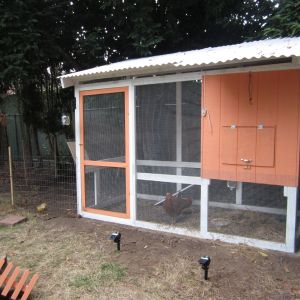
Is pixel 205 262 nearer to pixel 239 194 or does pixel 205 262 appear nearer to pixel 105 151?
pixel 239 194

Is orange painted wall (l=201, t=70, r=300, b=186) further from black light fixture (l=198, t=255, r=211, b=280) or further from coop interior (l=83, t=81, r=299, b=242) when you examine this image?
black light fixture (l=198, t=255, r=211, b=280)

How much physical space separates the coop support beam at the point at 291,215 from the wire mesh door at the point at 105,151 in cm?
224

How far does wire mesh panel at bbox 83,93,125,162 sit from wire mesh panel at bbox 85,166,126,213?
21cm

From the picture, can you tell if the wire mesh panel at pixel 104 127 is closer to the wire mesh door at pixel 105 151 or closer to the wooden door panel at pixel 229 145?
the wire mesh door at pixel 105 151

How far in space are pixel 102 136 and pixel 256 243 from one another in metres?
2.67

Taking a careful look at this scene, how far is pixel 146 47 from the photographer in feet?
21.9

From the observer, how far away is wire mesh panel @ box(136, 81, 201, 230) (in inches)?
175

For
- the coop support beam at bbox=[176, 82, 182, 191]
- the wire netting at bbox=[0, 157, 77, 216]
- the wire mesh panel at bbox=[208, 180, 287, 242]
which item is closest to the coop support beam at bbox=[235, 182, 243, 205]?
the wire mesh panel at bbox=[208, 180, 287, 242]

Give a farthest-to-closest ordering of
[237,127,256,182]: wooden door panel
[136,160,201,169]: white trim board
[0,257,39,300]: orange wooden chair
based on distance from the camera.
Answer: [136,160,201,169]: white trim board → [237,127,256,182]: wooden door panel → [0,257,39,300]: orange wooden chair

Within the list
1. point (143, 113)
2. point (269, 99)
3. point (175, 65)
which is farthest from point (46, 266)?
point (269, 99)

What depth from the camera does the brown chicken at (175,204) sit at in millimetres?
4699

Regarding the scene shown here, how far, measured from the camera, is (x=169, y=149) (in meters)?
4.67

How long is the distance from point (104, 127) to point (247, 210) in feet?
7.99

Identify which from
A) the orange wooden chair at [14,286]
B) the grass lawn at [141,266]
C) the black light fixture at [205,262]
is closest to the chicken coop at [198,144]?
the grass lawn at [141,266]
